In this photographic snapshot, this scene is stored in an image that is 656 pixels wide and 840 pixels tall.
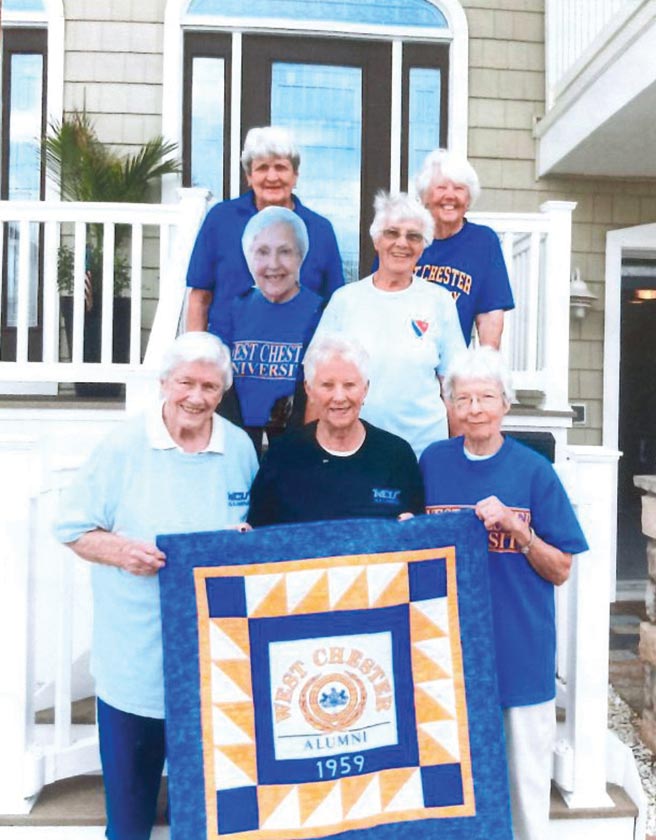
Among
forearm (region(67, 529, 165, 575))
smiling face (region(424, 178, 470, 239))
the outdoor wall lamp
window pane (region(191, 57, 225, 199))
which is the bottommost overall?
forearm (region(67, 529, 165, 575))

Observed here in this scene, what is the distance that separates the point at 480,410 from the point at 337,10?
14.1ft

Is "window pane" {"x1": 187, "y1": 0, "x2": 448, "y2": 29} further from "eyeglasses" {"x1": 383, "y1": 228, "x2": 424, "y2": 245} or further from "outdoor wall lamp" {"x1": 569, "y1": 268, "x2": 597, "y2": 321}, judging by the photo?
"eyeglasses" {"x1": 383, "y1": 228, "x2": 424, "y2": 245}

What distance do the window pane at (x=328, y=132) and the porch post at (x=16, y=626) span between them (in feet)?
12.0

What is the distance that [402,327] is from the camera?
219 centimetres

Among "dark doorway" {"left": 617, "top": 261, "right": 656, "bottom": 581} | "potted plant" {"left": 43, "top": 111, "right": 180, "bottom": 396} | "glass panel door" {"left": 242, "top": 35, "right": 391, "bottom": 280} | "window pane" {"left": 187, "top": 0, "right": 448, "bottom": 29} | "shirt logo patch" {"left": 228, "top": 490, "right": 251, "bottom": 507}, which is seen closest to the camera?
"shirt logo patch" {"left": 228, "top": 490, "right": 251, "bottom": 507}

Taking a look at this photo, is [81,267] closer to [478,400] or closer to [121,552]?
[121,552]

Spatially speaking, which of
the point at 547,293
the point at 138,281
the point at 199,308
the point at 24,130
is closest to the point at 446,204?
the point at 199,308

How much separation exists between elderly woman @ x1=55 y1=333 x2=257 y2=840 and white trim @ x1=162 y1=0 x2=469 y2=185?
3667mm

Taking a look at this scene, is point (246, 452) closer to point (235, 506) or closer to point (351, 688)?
point (235, 506)

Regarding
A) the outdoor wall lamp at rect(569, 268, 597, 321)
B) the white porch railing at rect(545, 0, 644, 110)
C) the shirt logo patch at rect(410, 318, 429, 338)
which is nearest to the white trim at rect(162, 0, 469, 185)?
the white porch railing at rect(545, 0, 644, 110)

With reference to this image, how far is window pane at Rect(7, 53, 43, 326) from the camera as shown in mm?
5324

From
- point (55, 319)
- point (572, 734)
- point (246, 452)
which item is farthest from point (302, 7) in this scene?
point (572, 734)

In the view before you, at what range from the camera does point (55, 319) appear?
4270 millimetres

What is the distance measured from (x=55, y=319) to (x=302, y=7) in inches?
104
